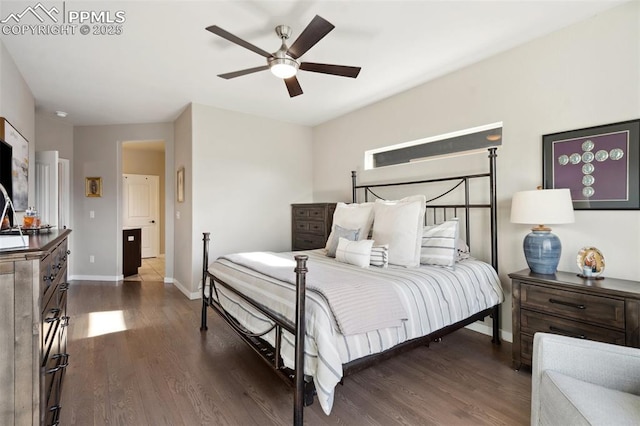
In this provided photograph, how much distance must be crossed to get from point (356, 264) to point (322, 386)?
1.27 meters

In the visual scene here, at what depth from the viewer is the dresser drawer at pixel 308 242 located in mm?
4480

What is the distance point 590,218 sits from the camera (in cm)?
238

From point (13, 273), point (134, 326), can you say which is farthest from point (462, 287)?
point (134, 326)

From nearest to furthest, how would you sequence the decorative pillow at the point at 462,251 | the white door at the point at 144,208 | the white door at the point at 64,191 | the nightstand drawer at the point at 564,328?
the nightstand drawer at the point at 564,328 < the decorative pillow at the point at 462,251 < the white door at the point at 64,191 < the white door at the point at 144,208

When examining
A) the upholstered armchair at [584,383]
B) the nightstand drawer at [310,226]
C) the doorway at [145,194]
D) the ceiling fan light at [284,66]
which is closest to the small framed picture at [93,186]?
the doorway at [145,194]

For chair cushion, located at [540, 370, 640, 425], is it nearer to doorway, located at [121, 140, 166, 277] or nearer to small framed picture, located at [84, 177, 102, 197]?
small framed picture, located at [84, 177, 102, 197]

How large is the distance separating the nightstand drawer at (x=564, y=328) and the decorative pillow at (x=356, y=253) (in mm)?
1243

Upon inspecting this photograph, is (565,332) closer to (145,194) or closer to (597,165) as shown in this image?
(597,165)

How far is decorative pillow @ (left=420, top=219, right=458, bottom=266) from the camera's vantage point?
262 cm

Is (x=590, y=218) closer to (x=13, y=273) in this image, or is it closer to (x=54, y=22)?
(x=13, y=273)

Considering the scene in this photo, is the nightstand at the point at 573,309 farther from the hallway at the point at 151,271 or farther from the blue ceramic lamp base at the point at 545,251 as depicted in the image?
the hallway at the point at 151,271

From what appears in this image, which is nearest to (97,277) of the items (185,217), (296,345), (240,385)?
(185,217)

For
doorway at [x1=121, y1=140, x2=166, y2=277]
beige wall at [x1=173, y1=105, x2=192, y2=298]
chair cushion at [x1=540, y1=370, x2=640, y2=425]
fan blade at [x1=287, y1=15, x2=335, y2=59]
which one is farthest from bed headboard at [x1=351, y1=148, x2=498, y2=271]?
doorway at [x1=121, y1=140, x2=166, y2=277]

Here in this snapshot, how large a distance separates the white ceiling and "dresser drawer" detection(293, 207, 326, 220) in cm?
154
